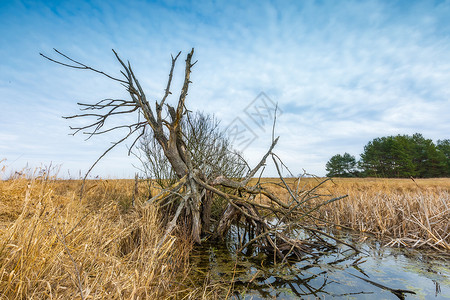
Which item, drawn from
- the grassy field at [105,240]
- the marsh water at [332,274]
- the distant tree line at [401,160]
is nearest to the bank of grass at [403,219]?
the grassy field at [105,240]

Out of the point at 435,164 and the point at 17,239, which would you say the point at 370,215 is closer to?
the point at 17,239

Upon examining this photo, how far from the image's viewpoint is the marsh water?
2.64 meters

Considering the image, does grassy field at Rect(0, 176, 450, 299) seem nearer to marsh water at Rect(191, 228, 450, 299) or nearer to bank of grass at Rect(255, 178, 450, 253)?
bank of grass at Rect(255, 178, 450, 253)

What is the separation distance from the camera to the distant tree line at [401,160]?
43312 millimetres

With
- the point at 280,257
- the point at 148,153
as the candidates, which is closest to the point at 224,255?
the point at 280,257

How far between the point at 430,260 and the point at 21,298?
209 inches

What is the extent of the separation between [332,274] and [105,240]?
10.1 ft

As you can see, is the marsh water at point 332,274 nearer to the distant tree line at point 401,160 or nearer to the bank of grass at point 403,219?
the bank of grass at point 403,219

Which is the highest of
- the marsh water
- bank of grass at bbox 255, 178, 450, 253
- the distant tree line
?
the distant tree line

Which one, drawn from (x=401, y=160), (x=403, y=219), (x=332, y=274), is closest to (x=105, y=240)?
(x=332, y=274)

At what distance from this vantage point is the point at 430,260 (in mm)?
3715

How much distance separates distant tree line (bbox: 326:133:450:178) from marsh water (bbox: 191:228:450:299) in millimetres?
44388

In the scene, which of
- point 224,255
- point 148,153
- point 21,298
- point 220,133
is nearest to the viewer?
point 21,298

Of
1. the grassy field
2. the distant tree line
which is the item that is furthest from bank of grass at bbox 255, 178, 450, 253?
the distant tree line
